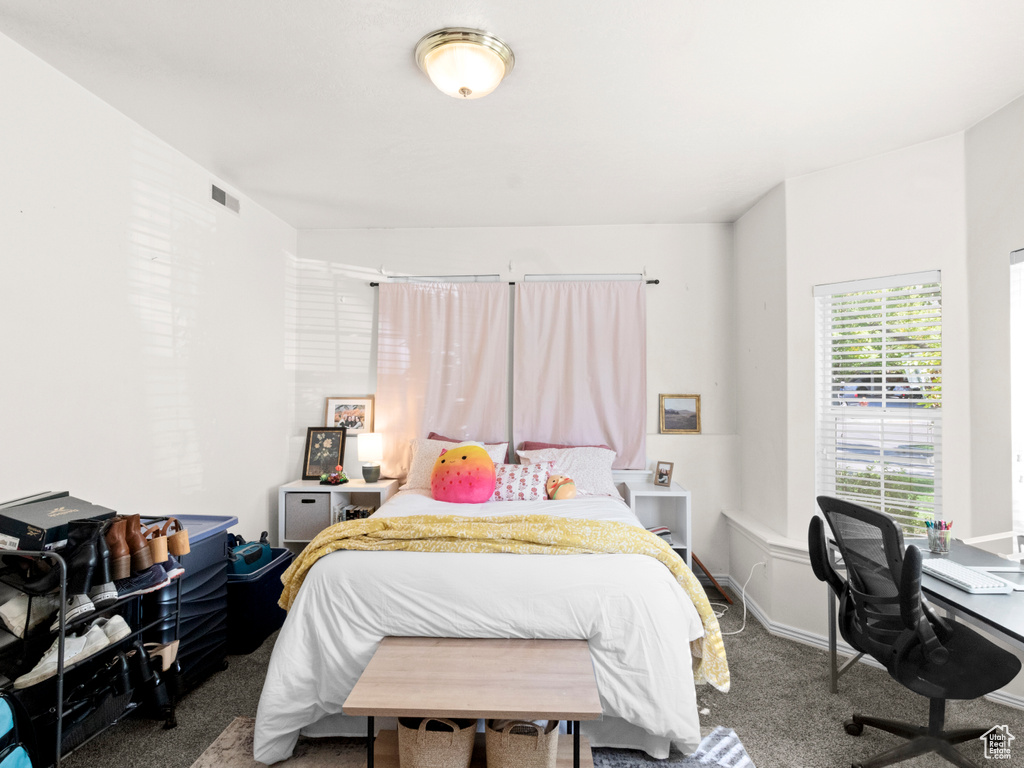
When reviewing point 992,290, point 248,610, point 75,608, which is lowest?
point 248,610

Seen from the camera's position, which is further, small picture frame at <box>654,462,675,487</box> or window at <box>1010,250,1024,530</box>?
small picture frame at <box>654,462,675,487</box>

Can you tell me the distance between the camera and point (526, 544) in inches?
90.4

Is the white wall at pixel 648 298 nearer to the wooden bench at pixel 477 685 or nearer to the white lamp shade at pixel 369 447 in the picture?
the white lamp shade at pixel 369 447

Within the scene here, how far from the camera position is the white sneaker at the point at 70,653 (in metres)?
1.69

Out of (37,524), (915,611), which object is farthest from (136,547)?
(915,611)

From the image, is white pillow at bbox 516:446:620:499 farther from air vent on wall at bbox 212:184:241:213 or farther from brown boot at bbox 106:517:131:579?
air vent on wall at bbox 212:184:241:213

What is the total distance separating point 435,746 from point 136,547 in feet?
4.13

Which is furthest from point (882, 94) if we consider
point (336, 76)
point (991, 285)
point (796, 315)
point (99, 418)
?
point (99, 418)

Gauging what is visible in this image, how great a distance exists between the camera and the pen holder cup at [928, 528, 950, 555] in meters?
2.28

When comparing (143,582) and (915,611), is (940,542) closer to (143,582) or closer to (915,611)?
(915,611)

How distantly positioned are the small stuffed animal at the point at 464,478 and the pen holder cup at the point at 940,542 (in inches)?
86.6

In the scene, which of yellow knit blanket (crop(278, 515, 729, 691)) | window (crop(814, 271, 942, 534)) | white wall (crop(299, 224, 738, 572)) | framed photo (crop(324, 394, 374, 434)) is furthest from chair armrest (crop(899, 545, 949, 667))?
framed photo (crop(324, 394, 374, 434))

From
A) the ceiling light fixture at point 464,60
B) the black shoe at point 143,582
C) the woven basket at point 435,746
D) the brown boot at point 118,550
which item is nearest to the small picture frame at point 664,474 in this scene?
the woven basket at point 435,746

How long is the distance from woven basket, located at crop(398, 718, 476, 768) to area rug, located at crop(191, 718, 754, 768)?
390mm
